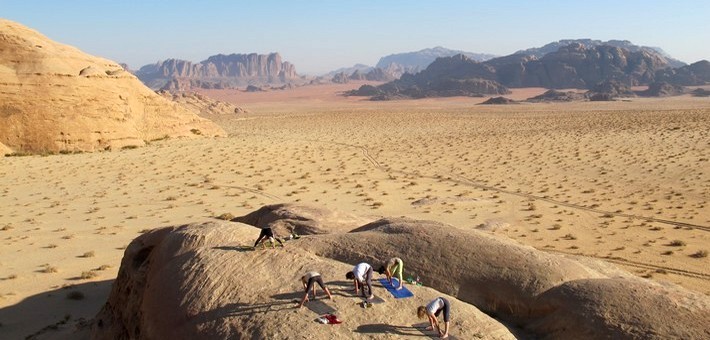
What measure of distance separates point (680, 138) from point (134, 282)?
3332cm

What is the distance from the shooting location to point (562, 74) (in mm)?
126688

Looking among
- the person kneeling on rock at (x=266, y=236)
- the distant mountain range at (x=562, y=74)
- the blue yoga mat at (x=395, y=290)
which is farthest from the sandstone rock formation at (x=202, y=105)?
the blue yoga mat at (x=395, y=290)

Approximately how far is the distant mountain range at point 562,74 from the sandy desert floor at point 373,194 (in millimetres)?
78902

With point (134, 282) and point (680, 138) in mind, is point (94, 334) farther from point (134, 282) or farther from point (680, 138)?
point (680, 138)

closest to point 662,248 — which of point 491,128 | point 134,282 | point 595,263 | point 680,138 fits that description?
point 595,263

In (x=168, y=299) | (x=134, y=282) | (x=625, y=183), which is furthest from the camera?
(x=625, y=183)

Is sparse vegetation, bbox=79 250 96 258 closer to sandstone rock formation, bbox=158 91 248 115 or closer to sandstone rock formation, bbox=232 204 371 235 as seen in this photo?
sandstone rock formation, bbox=232 204 371 235

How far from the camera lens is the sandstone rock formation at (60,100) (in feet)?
86.7

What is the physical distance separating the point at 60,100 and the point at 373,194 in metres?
17.4

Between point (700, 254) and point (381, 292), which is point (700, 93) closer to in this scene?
point (700, 254)

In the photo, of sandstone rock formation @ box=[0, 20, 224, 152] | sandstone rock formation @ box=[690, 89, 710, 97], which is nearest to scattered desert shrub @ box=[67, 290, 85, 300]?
sandstone rock formation @ box=[0, 20, 224, 152]

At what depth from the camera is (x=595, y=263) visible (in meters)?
7.16

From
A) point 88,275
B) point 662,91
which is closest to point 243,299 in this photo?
point 88,275

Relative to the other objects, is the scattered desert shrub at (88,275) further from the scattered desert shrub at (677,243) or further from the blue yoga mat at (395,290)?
the scattered desert shrub at (677,243)
